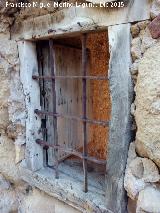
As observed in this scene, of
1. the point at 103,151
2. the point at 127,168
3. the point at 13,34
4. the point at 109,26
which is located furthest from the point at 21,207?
the point at 109,26

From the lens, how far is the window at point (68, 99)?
4.37 ft

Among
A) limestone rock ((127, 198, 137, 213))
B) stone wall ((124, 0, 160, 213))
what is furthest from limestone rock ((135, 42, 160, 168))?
limestone rock ((127, 198, 137, 213))

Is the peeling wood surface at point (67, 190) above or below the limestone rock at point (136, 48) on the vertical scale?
below

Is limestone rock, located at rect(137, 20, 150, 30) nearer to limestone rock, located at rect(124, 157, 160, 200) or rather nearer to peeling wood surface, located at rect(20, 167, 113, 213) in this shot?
limestone rock, located at rect(124, 157, 160, 200)

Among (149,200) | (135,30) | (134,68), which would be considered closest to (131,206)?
(149,200)

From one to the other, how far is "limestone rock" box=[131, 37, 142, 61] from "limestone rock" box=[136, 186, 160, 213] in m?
0.46

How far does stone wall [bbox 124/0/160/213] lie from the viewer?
2.61 ft

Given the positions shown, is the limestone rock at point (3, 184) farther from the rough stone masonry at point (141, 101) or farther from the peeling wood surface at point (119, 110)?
the peeling wood surface at point (119, 110)

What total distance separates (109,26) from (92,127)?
1.06 metres

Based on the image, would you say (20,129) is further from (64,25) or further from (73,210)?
(64,25)

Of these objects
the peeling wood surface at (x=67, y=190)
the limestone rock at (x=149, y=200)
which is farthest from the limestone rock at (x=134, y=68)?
the peeling wood surface at (x=67, y=190)

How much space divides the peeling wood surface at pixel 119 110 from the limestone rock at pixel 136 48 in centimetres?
2

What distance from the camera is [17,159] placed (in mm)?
1461

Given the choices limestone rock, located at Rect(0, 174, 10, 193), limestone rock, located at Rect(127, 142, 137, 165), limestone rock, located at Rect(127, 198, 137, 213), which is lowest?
limestone rock, located at Rect(0, 174, 10, 193)
